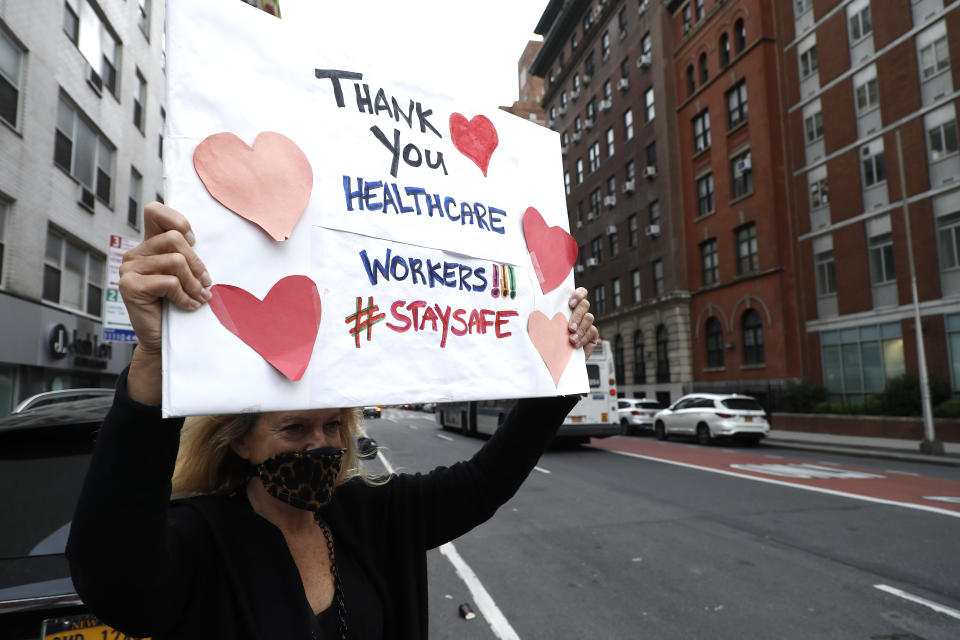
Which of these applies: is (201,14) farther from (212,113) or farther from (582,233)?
(582,233)

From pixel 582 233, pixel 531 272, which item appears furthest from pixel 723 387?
pixel 531 272

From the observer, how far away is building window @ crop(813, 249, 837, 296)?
25.7 m

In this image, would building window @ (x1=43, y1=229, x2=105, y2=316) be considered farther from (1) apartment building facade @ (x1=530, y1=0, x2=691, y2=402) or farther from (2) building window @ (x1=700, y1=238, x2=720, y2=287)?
(2) building window @ (x1=700, y1=238, x2=720, y2=287)

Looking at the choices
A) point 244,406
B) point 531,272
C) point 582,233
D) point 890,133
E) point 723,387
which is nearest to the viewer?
point 244,406

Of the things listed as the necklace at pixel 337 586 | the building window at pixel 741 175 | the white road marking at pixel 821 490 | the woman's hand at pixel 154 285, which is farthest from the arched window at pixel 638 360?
the woman's hand at pixel 154 285

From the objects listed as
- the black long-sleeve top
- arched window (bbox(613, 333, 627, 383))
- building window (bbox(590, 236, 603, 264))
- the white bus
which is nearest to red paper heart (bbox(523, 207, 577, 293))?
the black long-sleeve top

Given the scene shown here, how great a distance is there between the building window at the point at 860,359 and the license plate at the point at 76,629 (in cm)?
2596

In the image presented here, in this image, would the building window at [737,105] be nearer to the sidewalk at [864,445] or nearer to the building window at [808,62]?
the building window at [808,62]

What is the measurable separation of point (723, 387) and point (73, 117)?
1106 inches

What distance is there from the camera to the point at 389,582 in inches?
69.3

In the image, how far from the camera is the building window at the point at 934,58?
20.6 m

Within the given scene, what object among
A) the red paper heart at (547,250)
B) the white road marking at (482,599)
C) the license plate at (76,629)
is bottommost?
the white road marking at (482,599)

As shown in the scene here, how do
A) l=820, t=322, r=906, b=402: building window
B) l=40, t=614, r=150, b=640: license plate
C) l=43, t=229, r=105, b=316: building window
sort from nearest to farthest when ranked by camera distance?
l=40, t=614, r=150, b=640: license plate < l=43, t=229, r=105, b=316: building window < l=820, t=322, r=906, b=402: building window

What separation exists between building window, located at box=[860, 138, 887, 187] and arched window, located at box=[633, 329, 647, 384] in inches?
609
